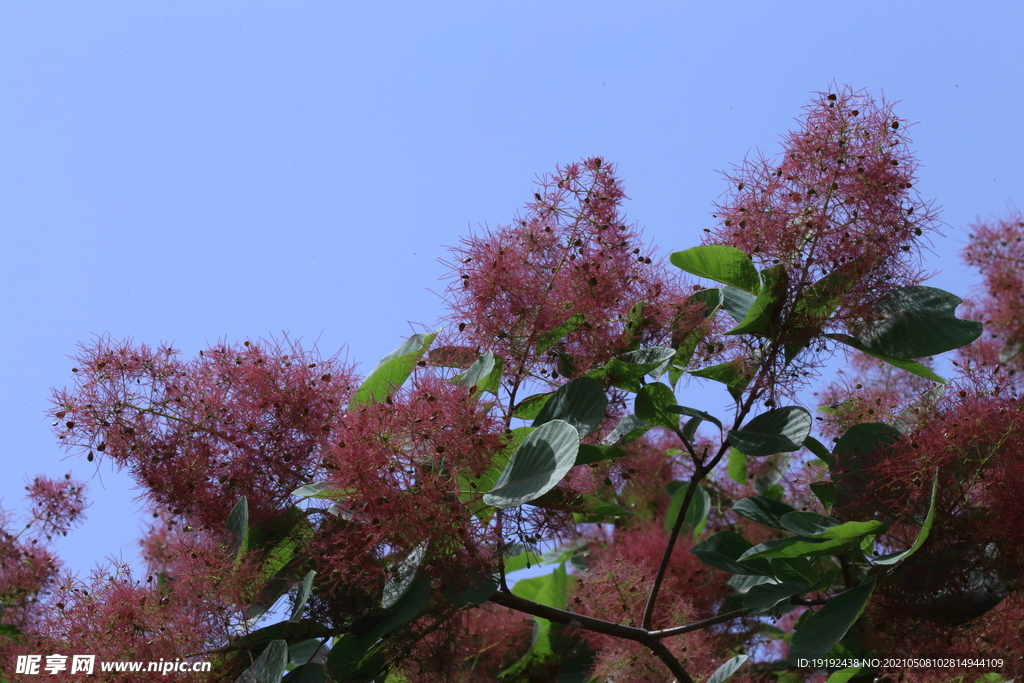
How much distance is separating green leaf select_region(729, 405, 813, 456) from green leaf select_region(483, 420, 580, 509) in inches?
19.2

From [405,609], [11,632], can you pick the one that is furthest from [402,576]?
[11,632]

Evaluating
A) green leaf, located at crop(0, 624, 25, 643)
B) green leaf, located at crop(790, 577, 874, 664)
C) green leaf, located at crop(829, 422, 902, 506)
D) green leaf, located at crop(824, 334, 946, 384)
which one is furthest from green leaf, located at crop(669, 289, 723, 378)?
green leaf, located at crop(0, 624, 25, 643)

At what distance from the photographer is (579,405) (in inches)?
75.2

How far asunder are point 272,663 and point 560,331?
3.05 feet

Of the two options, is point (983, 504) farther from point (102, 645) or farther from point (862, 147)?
point (102, 645)

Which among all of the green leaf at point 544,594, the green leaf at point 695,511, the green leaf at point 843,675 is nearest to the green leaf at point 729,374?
the green leaf at point 843,675

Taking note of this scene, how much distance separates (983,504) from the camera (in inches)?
74.2

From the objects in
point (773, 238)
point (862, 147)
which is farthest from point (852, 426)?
point (862, 147)

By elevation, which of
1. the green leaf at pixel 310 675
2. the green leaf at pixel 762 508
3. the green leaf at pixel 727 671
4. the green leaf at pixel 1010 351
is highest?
the green leaf at pixel 1010 351

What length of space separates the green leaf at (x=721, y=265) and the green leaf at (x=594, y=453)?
47cm

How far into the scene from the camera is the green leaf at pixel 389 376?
2.13 meters

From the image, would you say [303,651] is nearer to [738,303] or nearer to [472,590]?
[472,590]

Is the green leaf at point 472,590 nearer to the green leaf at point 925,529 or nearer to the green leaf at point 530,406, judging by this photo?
the green leaf at point 530,406

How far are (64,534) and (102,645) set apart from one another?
43.7 inches
